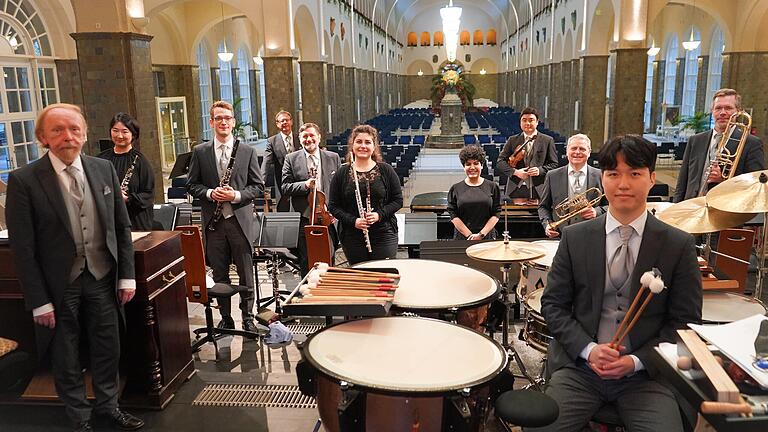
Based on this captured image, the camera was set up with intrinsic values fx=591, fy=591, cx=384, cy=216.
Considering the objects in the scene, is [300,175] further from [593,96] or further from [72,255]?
[593,96]

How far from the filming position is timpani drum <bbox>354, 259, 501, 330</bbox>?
10.8ft

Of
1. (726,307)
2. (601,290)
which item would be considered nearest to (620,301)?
(601,290)

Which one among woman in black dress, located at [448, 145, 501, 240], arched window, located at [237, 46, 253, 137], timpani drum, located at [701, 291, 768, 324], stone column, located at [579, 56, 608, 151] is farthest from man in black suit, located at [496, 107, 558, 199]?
arched window, located at [237, 46, 253, 137]

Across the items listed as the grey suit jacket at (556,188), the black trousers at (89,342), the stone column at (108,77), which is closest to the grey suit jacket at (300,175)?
the grey suit jacket at (556,188)

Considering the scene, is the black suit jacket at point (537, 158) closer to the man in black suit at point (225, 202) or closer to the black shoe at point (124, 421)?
the man in black suit at point (225, 202)

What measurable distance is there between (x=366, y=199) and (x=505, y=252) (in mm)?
1495

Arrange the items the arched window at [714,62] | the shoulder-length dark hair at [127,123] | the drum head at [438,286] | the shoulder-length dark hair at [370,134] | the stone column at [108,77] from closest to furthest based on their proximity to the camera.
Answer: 1. the drum head at [438,286]
2. the shoulder-length dark hair at [370,134]
3. the shoulder-length dark hair at [127,123]
4. the stone column at [108,77]
5. the arched window at [714,62]

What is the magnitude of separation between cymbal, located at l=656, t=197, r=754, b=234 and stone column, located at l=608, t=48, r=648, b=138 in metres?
11.9

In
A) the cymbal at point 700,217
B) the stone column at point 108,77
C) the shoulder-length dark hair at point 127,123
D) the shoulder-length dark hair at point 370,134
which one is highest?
the stone column at point 108,77

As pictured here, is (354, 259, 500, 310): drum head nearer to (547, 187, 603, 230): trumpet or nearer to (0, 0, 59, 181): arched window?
(547, 187, 603, 230): trumpet

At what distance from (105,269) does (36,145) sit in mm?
11050

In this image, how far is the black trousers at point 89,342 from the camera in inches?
139

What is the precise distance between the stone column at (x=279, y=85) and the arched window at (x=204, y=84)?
6.95 m

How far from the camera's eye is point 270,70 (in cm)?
1600
